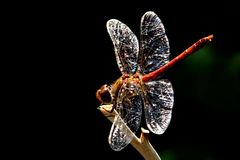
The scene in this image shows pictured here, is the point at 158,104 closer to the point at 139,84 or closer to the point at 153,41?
the point at 139,84

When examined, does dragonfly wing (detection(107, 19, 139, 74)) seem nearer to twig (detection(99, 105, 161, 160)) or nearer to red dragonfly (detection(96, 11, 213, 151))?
red dragonfly (detection(96, 11, 213, 151))

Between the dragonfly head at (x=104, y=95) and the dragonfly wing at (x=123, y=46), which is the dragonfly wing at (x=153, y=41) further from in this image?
the dragonfly head at (x=104, y=95)

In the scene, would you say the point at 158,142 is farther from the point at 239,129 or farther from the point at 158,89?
the point at 158,89

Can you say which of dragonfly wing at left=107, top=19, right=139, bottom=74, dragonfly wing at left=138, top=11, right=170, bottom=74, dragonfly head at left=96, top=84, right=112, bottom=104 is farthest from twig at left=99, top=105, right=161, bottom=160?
dragonfly wing at left=138, top=11, right=170, bottom=74

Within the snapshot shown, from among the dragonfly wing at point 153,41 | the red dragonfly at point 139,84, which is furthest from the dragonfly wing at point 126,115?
the dragonfly wing at point 153,41

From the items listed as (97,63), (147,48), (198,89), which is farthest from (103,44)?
(147,48)
